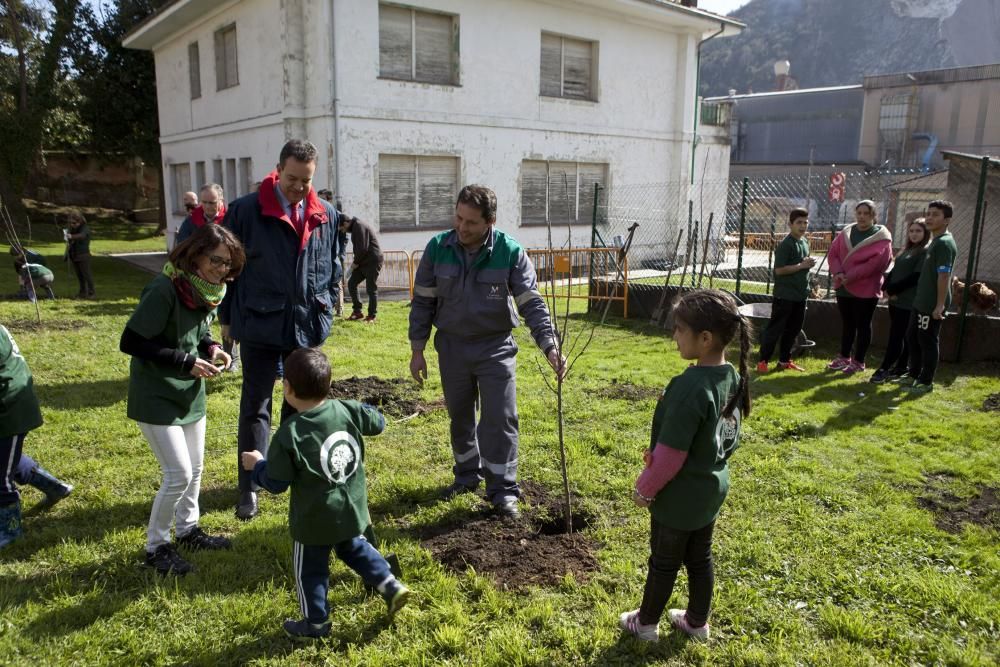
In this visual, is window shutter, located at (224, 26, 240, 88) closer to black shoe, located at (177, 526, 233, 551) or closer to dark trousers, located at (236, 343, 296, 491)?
dark trousers, located at (236, 343, 296, 491)

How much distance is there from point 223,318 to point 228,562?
149 cm

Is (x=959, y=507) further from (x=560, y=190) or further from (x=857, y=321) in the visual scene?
(x=560, y=190)

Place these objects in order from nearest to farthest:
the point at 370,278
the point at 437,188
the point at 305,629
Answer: the point at 305,629, the point at 370,278, the point at 437,188

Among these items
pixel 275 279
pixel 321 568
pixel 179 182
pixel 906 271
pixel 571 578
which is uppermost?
pixel 179 182

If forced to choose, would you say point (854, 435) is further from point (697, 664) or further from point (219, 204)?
point (219, 204)

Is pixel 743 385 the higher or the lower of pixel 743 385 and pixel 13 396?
the higher

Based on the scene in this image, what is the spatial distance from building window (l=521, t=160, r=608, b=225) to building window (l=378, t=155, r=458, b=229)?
205 centimetres

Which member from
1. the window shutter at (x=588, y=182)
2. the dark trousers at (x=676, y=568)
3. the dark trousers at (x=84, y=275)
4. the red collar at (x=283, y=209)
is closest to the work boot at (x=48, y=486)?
the red collar at (x=283, y=209)

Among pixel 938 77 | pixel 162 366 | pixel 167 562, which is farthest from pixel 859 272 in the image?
pixel 938 77

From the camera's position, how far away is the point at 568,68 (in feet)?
55.5

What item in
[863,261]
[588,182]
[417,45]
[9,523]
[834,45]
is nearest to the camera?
[9,523]

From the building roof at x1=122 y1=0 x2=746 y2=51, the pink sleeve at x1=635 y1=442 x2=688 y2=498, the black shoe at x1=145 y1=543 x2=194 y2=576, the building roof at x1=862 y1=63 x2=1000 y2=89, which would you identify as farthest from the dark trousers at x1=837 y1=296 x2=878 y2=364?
the building roof at x1=862 y1=63 x2=1000 y2=89

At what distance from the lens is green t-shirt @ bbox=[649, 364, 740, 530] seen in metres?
2.59

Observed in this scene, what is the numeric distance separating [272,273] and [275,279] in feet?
0.12
